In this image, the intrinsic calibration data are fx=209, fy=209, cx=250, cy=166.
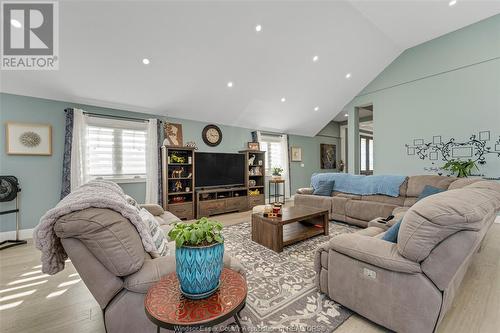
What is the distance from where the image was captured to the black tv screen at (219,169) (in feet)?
15.8

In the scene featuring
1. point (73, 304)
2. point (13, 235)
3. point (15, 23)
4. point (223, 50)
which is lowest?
point (73, 304)

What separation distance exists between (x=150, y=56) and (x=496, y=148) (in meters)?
6.56

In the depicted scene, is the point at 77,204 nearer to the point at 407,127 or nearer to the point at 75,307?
the point at 75,307

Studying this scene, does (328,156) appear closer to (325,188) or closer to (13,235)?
(325,188)

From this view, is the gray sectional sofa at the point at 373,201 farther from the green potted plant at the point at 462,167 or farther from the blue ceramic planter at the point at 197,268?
the blue ceramic planter at the point at 197,268

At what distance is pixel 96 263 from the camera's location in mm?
1110

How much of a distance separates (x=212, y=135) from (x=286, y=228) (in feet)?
10.3

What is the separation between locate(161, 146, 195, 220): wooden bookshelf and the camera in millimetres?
4355

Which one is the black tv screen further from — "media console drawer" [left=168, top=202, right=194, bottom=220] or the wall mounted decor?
the wall mounted decor

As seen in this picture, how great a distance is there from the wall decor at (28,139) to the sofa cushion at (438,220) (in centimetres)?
492

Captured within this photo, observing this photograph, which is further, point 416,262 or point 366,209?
point 366,209

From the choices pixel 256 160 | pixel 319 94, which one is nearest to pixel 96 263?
pixel 256 160

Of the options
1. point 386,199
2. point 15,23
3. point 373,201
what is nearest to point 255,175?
point 373,201

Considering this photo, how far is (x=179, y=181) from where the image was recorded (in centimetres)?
470
